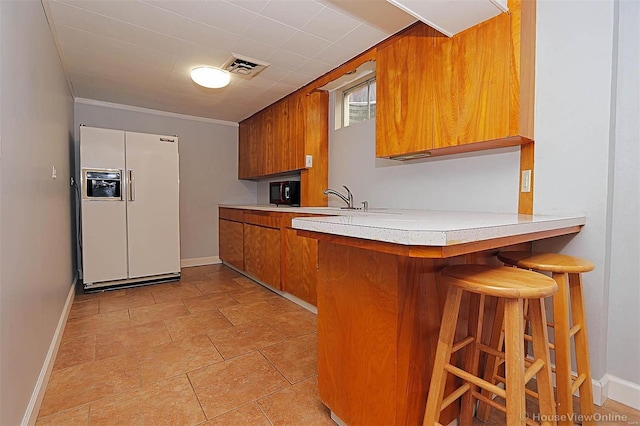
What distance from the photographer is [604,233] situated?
5.20 feet

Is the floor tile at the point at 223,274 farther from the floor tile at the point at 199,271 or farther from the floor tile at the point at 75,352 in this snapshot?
the floor tile at the point at 75,352

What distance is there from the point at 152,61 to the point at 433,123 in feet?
8.48

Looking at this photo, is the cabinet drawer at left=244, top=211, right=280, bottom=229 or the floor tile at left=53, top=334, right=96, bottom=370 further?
the cabinet drawer at left=244, top=211, right=280, bottom=229

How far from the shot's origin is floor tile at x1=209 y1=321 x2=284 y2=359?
2.13m

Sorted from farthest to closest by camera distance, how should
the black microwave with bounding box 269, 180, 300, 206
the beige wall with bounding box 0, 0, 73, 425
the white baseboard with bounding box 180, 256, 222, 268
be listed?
the white baseboard with bounding box 180, 256, 222, 268, the black microwave with bounding box 269, 180, 300, 206, the beige wall with bounding box 0, 0, 73, 425

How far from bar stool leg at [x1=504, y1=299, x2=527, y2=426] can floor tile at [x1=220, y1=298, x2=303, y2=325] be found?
2.10m

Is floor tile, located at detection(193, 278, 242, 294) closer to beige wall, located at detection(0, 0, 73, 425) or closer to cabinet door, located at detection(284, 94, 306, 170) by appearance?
beige wall, located at detection(0, 0, 73, 425)

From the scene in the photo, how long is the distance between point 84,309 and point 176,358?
1539mm

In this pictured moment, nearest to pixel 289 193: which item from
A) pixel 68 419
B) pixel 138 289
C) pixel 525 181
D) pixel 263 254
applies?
pixel 263 254

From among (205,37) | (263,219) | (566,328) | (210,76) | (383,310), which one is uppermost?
(205,37)

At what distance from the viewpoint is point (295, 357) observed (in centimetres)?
203

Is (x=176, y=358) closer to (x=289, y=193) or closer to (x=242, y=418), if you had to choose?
(x=242, y=418)

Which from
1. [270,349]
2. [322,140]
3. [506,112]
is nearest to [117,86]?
[322,140]

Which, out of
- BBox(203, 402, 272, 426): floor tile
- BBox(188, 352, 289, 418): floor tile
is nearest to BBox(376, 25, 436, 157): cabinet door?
BBox(188, 352, 289, 418): floor tile
